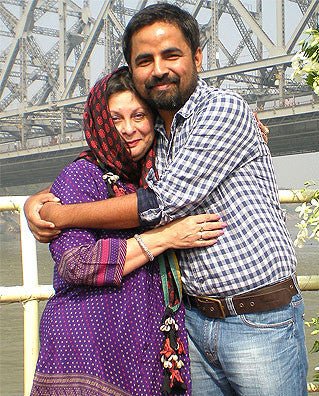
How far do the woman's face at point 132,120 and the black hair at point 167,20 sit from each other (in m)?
0.09

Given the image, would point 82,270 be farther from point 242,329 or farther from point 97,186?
point 242,329

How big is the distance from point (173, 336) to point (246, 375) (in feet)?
0.55

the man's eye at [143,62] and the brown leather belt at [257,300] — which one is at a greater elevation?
the man's eye at [143,62]

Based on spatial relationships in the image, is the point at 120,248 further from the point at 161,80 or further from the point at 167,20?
the point at 167,20

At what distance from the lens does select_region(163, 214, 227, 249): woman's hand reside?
Result: 5.04 ft

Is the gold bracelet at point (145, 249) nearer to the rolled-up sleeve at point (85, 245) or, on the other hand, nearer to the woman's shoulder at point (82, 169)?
the rolled-up sleeve at point (85, 245)

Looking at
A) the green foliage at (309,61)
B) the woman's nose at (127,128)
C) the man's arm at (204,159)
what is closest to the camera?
the man's arm at (204,159)

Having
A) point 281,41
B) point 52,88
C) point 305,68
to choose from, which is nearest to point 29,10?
point 52,88

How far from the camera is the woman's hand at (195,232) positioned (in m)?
1.54

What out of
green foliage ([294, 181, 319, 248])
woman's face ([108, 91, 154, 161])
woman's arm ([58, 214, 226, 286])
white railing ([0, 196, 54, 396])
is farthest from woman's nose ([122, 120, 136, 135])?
green foliage ([294, 181, 319, 248])

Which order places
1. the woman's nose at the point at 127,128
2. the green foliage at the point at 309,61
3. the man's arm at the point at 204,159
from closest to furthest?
1. the man's arm at the point at 204,159
2. the woman's nose at the point at 127,128
3. the green foliage at the point at 309,61

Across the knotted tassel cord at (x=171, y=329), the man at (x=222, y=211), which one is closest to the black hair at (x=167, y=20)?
the man at (x=222, y=211)

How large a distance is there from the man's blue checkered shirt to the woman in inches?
1.7

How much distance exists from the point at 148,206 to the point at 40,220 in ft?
0.79
